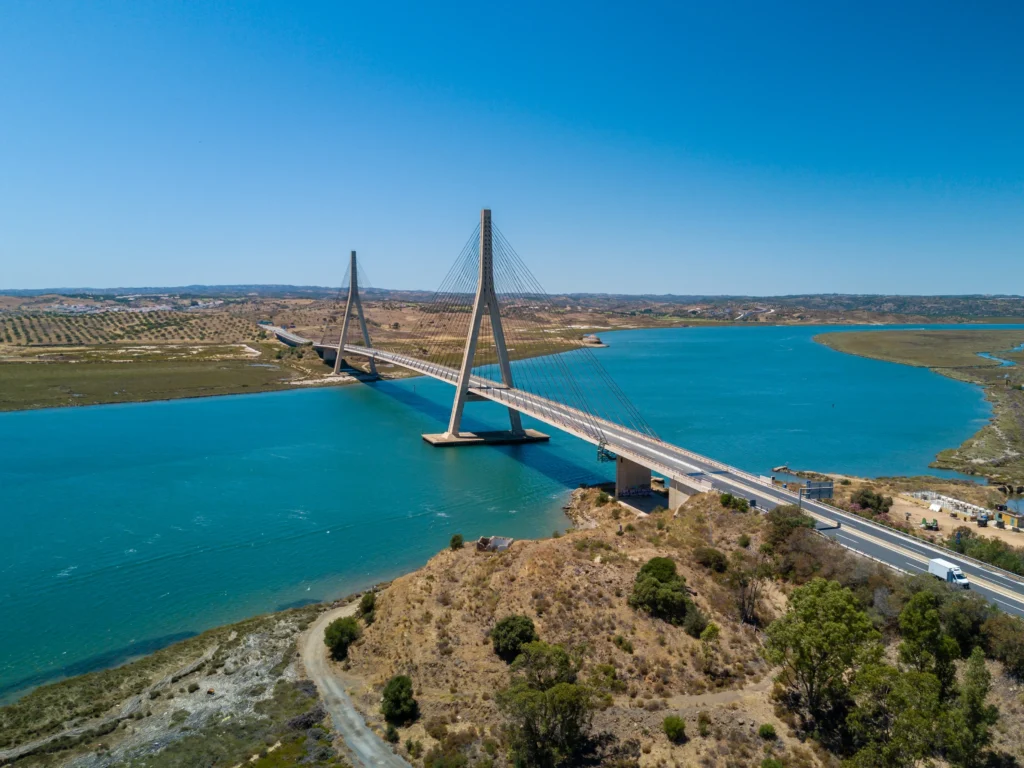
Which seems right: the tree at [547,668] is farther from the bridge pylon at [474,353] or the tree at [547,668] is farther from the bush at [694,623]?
the bridge pylon at [474,353]

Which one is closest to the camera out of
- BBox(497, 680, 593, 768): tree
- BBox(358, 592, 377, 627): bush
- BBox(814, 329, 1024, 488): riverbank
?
BBox(497, 680, 593, 768): tree

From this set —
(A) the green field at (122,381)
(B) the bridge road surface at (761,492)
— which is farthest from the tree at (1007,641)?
(A) the green field at (122,381)

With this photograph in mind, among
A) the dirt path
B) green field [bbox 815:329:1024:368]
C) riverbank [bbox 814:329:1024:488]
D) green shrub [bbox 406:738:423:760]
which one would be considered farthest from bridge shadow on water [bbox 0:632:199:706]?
green field [bbox 815:329:1024:368]

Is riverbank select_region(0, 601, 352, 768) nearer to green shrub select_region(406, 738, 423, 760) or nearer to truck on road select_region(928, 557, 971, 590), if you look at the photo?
green shrub select_region(406, 738, 423, 760)

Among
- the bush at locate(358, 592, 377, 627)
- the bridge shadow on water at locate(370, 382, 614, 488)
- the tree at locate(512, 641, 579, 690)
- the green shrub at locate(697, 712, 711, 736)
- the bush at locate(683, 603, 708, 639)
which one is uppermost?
the tree at locate(512, 641, 579, 690)

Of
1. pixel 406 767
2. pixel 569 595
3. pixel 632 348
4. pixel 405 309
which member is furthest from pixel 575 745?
pixel 405 309

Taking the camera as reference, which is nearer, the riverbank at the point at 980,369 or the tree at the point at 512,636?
the tree at the point at 512,636

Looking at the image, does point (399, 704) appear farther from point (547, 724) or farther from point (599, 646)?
point (599, 646)
